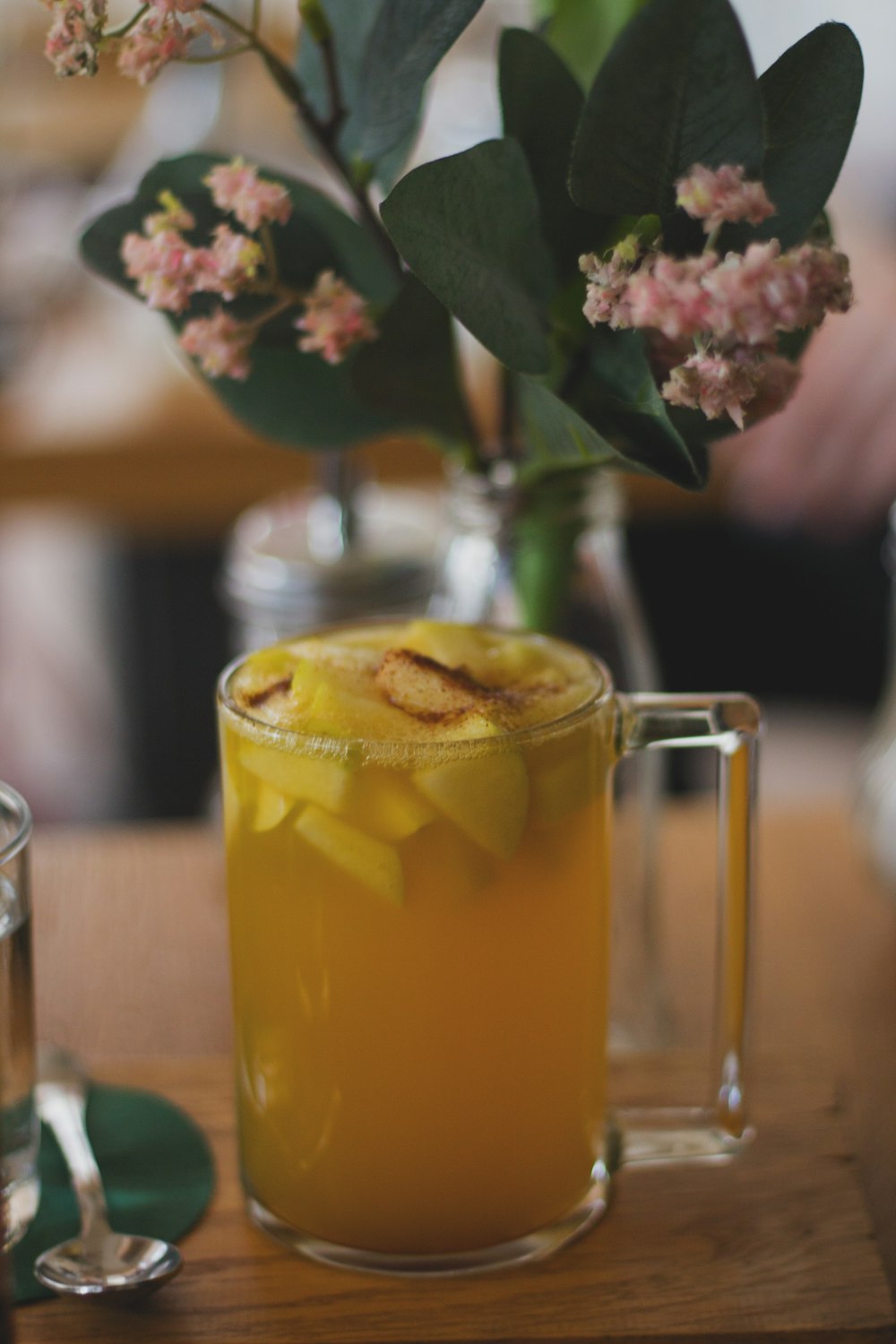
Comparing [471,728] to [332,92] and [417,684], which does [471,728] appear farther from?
[332,92]

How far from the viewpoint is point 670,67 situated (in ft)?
1.34

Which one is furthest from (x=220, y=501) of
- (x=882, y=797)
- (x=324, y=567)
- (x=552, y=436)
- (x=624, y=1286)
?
(x=624, y=1286)

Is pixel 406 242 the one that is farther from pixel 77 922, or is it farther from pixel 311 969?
pixel 77 922

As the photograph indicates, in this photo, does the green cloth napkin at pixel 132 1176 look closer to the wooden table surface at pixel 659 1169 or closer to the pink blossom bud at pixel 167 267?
the wooden table surface at pixel 659 1169

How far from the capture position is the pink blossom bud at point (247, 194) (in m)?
0.46

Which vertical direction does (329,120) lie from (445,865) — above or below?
above

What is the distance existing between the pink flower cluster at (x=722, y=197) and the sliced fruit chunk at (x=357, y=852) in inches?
7.9

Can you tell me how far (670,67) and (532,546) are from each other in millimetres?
257

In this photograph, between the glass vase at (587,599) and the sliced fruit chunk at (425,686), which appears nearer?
the sliced fruit chunk at (425,686)

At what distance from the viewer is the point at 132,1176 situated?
0.55 meters

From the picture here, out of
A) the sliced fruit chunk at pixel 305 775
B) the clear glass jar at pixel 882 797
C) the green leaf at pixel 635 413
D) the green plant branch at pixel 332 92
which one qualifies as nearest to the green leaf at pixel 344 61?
the green plant branch at pixel 332 92

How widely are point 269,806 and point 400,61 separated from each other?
24cm

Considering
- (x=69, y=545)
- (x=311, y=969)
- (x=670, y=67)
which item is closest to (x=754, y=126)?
(x=670, y=67)

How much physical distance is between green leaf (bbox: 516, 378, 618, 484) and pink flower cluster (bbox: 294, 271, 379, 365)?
6 cm
